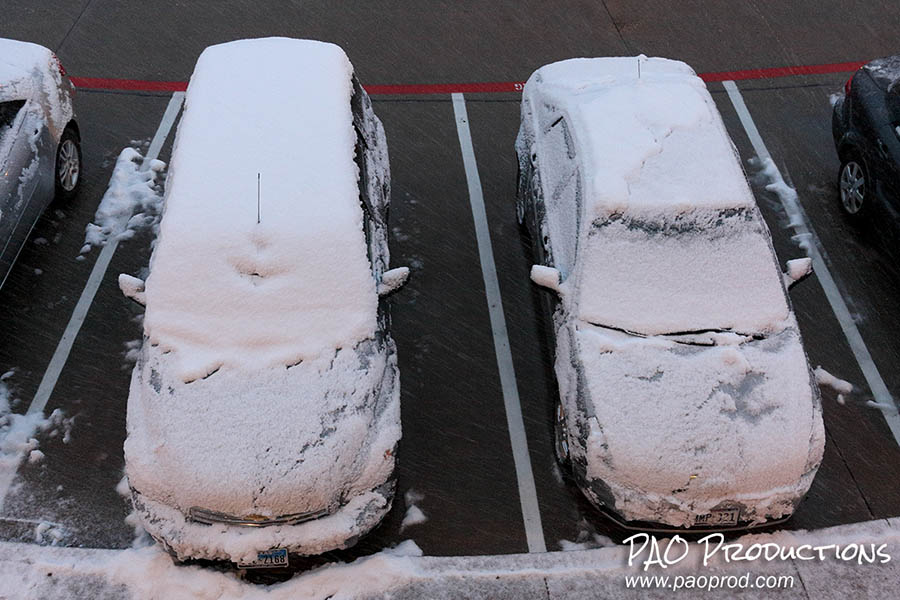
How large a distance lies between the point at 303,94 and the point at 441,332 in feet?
6.94

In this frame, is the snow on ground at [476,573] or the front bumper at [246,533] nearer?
the front bumper at [246,533]

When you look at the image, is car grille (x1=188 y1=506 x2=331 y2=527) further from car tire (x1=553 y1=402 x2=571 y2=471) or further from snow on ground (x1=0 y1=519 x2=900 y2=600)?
car tire (x1=553 y1=402 x2=571 y2=471)

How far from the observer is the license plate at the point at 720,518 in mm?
5184

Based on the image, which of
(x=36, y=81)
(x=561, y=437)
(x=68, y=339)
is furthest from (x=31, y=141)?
(x=561, y=437)

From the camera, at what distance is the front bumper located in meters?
4.89

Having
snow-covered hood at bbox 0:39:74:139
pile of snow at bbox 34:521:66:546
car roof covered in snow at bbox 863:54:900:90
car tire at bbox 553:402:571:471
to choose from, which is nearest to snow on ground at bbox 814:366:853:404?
car tire at bbox 553:402:571:471

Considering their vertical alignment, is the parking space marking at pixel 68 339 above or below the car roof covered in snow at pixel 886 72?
below

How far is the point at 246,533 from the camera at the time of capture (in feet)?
16.1

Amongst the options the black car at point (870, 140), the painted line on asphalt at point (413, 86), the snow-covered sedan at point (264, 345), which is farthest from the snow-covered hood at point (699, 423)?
the painted line on asphalt at point (413, 86)

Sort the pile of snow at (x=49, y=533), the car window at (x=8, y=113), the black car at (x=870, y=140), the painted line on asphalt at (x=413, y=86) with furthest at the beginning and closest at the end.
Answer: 1. the painted line on asphalt at (x=413, y=86)
2. the black car at (x=870, y=140)
3. the car window at (x=8, y=113)
4. the pile of snow at (x=49, y=533)

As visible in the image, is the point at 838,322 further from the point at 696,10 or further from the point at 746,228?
the point at 696,10

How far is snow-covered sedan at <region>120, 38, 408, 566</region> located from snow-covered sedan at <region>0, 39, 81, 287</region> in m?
1.83

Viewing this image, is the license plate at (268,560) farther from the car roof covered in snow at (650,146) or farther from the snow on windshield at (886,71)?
the snow on windshield at (886,71)

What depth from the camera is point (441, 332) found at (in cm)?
692
